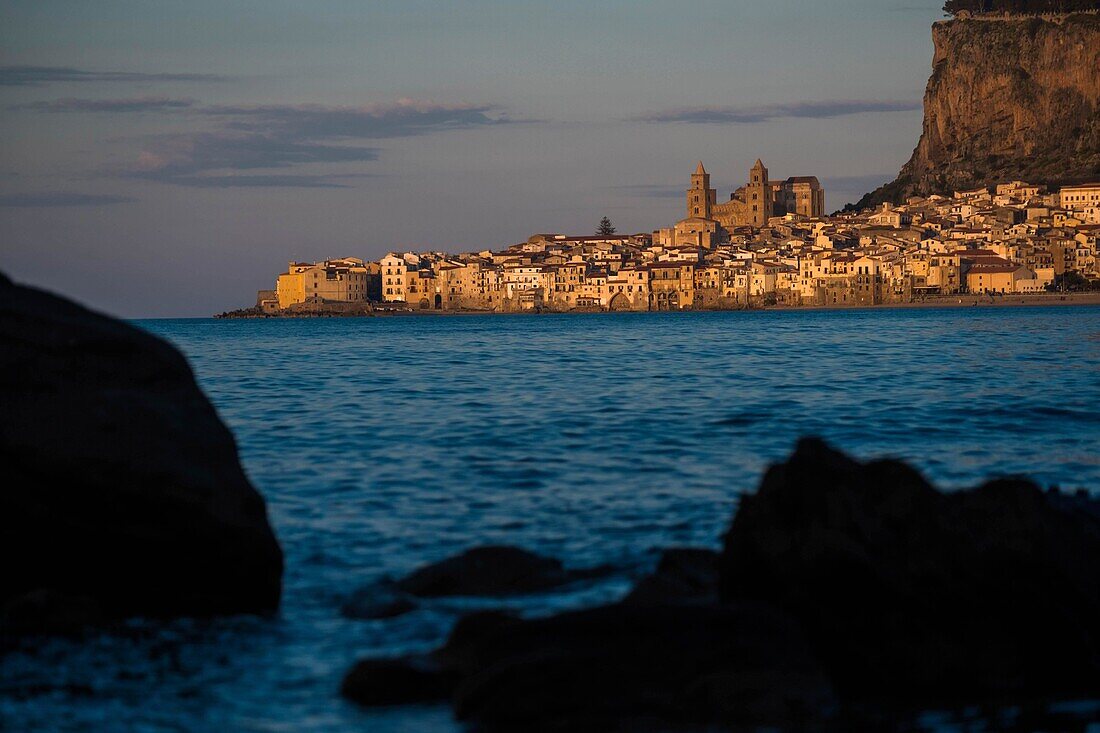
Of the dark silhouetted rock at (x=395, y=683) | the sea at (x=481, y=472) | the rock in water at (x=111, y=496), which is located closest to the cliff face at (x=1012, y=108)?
the sea at (x=481, y=472)

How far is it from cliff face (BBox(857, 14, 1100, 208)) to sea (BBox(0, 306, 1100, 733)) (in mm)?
150158

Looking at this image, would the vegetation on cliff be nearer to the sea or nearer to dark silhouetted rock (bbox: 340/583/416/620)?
the sea

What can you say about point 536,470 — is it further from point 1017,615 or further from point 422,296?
point 422,296

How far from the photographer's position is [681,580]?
28.2 ft

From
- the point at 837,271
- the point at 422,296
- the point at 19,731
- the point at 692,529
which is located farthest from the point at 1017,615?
the point at 422,296

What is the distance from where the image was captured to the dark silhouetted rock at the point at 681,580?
809 centimetres

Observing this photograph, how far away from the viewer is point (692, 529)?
37.3 ft

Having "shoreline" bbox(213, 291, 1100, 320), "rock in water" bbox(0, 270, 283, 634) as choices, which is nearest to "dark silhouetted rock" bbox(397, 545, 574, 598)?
"rock in water" bbox(0, 270, 283, 634)

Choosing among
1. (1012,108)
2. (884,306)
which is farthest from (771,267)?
(1012,108)

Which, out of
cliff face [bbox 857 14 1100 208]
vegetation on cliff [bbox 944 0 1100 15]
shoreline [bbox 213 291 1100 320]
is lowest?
shoreline [bbox 213 291 1100 320]

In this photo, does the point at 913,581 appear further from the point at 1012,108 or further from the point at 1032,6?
the point at 1032,6

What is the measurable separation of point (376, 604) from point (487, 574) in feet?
3.06

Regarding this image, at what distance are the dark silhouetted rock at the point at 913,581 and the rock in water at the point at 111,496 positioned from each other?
10.1 ft

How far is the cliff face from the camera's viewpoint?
175500 millimetres
